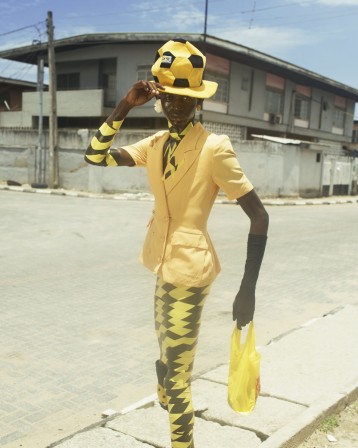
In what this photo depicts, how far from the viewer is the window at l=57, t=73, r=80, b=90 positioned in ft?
102

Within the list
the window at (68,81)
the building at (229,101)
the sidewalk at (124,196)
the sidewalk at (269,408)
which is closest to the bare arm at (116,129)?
the sidewalk at (269,408)

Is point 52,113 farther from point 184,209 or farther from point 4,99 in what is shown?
point 184,209

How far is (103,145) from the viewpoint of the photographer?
270cm

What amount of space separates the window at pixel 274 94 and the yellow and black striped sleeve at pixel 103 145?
30.1m

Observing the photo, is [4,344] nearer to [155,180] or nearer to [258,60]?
[155,180]

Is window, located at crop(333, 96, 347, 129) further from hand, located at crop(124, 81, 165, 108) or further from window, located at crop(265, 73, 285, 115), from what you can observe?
hand, located at crop(124, 81, 165, 108)

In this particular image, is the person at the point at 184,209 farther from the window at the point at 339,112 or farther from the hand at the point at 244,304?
the window at the point at 339,112

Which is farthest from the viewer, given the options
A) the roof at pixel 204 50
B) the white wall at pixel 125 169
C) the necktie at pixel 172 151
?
the roof at pixel 204 50

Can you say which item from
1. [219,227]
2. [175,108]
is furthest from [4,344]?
[219,227]

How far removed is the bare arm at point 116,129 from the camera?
8.10 ft

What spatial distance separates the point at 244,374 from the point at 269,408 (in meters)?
0.94

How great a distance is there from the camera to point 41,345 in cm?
479

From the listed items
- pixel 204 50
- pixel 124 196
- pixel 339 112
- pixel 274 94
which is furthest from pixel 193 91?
pixel 339 112

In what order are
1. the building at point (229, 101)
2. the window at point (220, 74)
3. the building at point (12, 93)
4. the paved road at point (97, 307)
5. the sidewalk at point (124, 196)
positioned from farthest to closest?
1. the building at point (12, 93)
2. the window at point (220, 74)
3. the building at point (229, 101)
4. the sidewalk at point (124, 196)
5. the paved road at point (97, 307)
